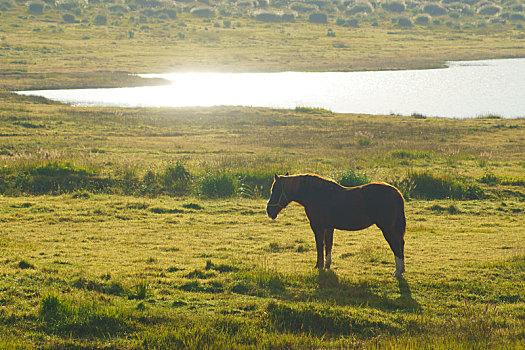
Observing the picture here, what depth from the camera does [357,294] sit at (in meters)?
9.75

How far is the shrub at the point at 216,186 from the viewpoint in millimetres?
21953

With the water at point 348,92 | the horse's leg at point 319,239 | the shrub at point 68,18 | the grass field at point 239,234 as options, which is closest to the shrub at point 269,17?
the shrub at point 68,18

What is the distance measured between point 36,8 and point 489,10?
146 metres

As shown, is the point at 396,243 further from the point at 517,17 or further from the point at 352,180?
the point at 517,17

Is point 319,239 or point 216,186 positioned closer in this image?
point 319,239

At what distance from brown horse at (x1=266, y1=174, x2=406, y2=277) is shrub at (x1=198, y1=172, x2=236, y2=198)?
36.1ft

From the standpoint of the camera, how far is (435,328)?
8078 mm

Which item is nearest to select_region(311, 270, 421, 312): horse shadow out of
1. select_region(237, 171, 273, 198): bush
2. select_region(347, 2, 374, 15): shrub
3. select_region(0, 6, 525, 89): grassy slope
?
select_region(237, 171, 273, 198): bush

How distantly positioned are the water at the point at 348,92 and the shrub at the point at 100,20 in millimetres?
60419

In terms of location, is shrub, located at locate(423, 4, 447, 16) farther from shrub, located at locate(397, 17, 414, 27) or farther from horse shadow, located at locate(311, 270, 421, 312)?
horse shadow, located at locate(311, 270, 421, 312)

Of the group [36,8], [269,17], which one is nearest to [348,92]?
[269,17]

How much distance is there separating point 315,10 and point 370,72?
92629 mm

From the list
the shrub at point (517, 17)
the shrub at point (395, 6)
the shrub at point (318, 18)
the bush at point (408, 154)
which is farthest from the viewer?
the shrub at point (395, 6)

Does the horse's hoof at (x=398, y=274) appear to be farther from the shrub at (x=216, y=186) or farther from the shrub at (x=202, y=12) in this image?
the shrub at (x=202, y=12)
